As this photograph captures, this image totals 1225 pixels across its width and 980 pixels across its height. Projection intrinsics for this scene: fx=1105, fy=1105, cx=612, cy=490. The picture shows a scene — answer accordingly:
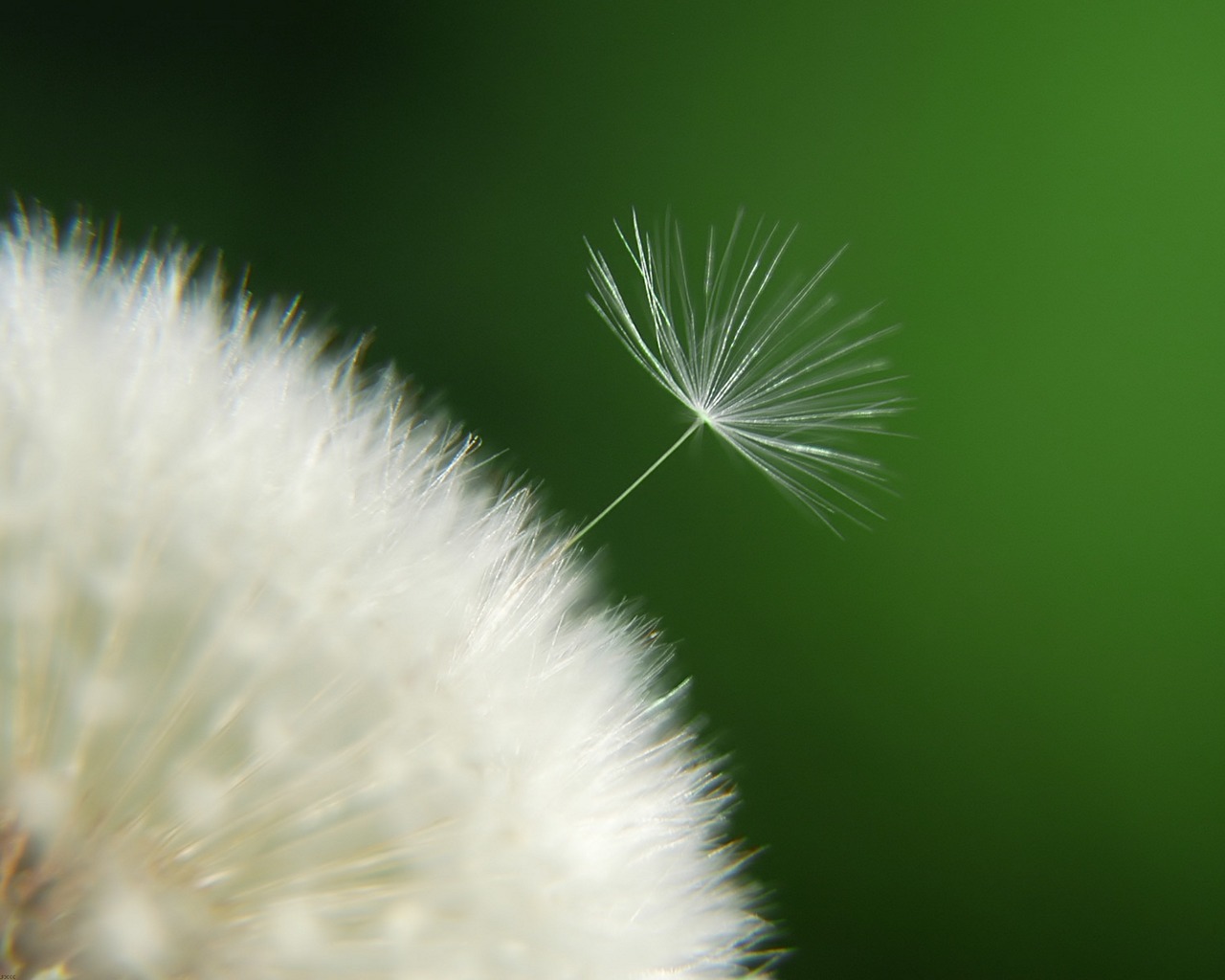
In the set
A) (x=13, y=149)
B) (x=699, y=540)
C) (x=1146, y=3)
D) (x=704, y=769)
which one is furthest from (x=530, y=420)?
(x=1146, y=3)

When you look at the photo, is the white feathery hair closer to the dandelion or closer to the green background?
the dandelion

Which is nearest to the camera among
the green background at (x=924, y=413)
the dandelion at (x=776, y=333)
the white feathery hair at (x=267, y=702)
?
the white feathery hair at (x=267, y=702)

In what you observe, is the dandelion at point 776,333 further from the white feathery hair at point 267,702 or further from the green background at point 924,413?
the white feathery hair at point 267,702

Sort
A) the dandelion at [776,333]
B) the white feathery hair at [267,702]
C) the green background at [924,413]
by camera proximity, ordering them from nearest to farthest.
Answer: the white feathery hair at [267,702] → the dandelion at [776,333] → the green background at [924,413]

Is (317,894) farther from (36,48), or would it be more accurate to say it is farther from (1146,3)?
Answer: (1146,3)

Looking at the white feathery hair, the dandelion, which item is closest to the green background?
the dandelion

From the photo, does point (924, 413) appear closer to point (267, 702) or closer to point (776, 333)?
point (776, 333)

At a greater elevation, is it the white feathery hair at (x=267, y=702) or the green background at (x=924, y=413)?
the green background at (x=924, y=413)

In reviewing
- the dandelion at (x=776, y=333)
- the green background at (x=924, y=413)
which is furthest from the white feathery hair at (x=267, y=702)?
the green background at (x=924, y=413)
